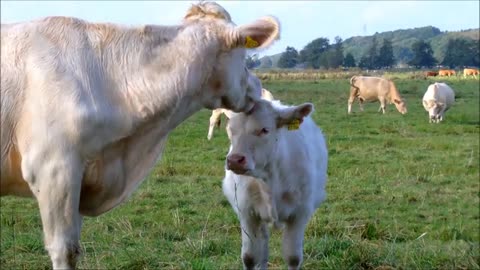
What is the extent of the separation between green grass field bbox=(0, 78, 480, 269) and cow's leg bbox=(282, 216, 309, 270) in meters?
0.29

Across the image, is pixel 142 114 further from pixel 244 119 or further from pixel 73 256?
pixel 244 119

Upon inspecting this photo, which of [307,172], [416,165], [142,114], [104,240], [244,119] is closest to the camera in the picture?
[142,114]

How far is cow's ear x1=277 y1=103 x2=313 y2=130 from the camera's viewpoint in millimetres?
5980

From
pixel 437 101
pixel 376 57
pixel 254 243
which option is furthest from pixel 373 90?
pixel 376 57

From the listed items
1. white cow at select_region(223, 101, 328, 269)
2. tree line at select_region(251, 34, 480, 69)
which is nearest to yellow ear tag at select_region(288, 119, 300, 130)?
white cow at select_region(223, 101, 328, 269)

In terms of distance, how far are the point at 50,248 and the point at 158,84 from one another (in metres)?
0.86

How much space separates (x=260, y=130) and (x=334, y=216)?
404cm

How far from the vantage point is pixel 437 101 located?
2656 cm

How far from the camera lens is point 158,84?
3555 mm

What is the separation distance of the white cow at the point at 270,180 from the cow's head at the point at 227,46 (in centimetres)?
187

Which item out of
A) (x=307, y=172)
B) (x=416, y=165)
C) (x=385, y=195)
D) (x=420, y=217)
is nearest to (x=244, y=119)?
(x=307, y=172)

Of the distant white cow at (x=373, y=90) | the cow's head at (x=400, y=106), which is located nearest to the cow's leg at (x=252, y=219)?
the cow's head at (x=400, y=106)

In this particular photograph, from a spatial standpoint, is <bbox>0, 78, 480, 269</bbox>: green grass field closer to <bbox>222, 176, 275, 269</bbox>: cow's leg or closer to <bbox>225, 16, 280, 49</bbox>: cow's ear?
<bbox>222, 176, 275, 269</bbox>: cow's leg

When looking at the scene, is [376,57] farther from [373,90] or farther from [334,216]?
[334,216]
